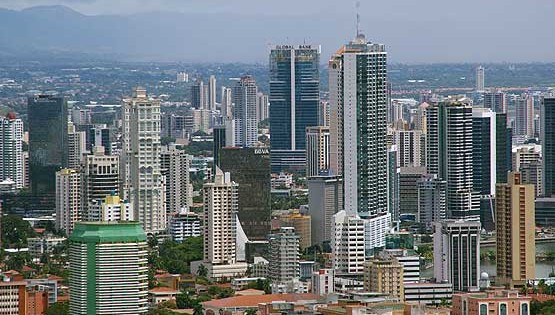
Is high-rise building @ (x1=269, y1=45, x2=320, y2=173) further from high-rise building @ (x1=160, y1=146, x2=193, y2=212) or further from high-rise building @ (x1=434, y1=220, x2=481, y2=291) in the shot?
high-rise building @ (x1=434, y1=220, x2=481, y2=291)

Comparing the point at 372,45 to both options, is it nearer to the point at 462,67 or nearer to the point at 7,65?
the point at 462,67

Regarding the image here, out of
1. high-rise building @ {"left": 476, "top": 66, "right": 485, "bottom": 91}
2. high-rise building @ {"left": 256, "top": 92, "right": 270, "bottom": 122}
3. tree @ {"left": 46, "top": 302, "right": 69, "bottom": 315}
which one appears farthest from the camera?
high-rise building @ {"left": 256, "top": 92, "right": 270, "bottom": 122}

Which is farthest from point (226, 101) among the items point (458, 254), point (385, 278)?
point (385, 278)

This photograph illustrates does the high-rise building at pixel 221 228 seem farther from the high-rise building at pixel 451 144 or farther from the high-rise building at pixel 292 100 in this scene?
the high-rise building at pixel 292 100

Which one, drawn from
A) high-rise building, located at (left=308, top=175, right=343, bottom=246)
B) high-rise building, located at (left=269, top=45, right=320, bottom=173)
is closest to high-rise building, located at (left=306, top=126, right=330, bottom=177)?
high-rise building, located at (left=269, top=45, right=320, bottom=173)

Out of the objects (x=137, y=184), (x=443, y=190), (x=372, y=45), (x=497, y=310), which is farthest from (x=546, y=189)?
(x=497, y=310)
